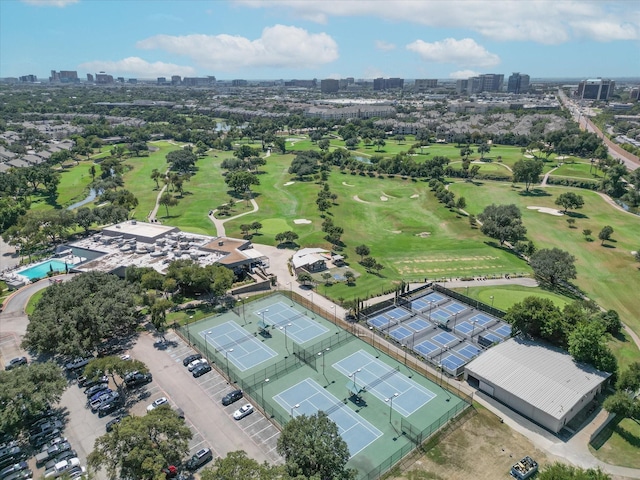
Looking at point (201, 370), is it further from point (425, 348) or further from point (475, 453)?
point (475, 453)

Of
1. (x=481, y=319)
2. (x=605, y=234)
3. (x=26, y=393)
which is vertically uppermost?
(x=26, y=393)

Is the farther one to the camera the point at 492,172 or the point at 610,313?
the point at 492,172

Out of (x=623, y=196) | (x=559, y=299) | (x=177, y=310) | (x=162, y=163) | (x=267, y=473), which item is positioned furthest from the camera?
(x=162, y=163)

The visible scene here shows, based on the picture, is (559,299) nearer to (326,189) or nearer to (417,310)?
(417,310)

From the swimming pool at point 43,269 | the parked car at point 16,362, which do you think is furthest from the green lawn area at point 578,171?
the parked car at point 16,362

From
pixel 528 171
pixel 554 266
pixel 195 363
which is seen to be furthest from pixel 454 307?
pixel 528 171

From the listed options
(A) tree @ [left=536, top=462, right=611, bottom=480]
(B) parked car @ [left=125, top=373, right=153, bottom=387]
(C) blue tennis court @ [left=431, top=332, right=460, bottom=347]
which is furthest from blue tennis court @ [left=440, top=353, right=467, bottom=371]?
(B) parked car @ [left=125, top=373, right=153, bottom=387]

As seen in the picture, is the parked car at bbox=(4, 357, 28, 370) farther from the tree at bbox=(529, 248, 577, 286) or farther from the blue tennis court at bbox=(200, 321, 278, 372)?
the tree at bbox=(529, 248, 577, 286)

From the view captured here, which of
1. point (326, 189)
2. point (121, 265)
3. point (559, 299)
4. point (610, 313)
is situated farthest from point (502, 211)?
point (121, 265)
